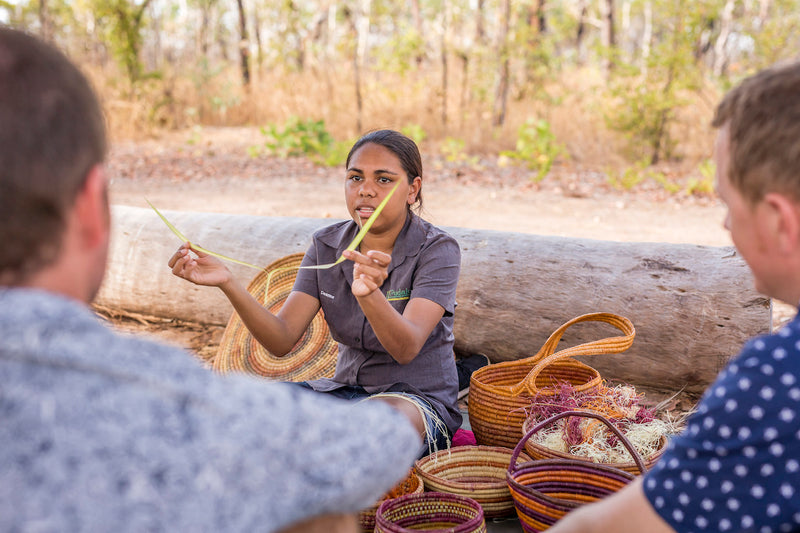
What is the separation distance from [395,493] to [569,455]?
63cm

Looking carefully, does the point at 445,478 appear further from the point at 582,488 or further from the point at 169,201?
the point at 169,201

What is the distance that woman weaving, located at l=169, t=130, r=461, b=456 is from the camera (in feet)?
8.48

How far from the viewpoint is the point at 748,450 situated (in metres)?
1.05

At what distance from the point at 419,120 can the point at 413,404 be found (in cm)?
998

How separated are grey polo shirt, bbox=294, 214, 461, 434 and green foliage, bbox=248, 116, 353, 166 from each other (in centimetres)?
743

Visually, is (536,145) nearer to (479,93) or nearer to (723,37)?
(479,93)

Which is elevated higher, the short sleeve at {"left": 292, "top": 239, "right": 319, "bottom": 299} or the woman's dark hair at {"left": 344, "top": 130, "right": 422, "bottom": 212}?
the woman's dark hair at {"left": 344, "top": 130, "right": 422, "bottom": 212}

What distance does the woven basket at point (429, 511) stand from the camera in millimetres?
2291

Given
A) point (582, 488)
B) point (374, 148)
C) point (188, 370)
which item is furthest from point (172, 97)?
point (188, 370)

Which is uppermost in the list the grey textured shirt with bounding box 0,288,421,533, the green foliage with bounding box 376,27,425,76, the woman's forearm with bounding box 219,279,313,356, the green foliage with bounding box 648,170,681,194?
the green foliage with bounding box 376,27,425,76

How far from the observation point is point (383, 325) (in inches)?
87.8

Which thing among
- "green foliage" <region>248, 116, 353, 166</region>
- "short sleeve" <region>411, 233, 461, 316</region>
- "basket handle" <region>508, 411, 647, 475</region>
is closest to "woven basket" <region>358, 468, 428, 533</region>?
"basket handle" <region>508, 411, 647, 475</region>

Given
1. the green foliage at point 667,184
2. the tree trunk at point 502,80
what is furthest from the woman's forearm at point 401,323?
the tree trunk at point 502,80

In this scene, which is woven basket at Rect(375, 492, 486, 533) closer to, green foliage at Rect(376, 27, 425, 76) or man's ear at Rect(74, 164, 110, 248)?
man's ear at Rect(74, 164, 110, 248)
